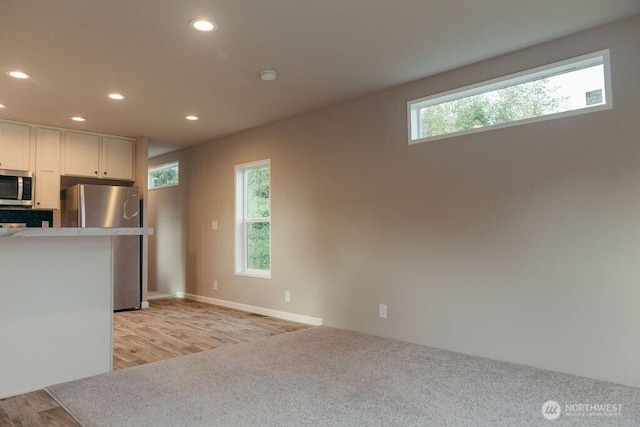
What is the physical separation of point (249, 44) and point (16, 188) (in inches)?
144

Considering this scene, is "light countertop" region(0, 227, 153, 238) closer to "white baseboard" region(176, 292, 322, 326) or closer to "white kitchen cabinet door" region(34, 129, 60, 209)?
"white baseboard" region(176, 292, 322, 326)

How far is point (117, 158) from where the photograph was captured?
19.1 feet

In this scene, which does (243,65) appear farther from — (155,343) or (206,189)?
(206,189)

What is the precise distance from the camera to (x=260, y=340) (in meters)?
3.91

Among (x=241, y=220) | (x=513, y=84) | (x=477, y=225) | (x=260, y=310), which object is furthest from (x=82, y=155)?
(x=513, y=84)

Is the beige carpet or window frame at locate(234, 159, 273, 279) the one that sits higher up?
window frame at locate(234, 159, 273, 279)

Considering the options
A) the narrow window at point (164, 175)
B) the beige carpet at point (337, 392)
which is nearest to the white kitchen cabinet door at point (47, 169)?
the narrow window at point (164, 175)

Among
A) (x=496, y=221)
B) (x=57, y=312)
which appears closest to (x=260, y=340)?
(x=57, y=312)

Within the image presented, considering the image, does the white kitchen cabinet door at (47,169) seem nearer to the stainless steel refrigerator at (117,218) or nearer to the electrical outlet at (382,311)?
the stainless steel refrigerator at (117,218)

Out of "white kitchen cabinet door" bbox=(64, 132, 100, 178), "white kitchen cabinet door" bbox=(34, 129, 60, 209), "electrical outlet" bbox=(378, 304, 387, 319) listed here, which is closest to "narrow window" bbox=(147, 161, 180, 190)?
"white kitchen cabinet door" bbox=(64, 132, 100, 178)

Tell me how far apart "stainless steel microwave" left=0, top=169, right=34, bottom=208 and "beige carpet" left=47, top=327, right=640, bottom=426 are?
3062 mm

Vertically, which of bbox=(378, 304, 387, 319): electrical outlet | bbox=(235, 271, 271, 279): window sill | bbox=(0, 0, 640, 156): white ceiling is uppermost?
bbox=(0, 0, 640, 156): white ceiling

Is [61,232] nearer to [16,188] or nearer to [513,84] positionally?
[16,188]

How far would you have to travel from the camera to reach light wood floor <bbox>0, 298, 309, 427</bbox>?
2377 millimetres
